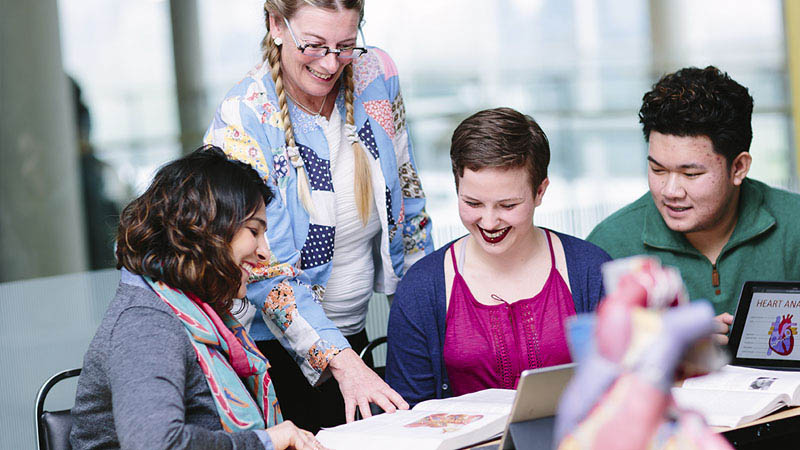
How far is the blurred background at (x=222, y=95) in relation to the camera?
2770mm

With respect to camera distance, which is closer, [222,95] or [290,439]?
[290,439]

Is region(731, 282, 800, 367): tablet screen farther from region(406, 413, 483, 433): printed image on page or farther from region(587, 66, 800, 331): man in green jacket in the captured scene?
region(406, 413, 483, 433): printed image on page

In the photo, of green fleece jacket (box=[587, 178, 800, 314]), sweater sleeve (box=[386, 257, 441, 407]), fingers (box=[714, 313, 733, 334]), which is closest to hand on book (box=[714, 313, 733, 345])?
fingers (box=[714, 313, 733, 334])

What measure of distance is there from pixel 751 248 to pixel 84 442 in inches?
61.4

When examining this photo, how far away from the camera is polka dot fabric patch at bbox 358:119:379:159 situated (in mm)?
1992

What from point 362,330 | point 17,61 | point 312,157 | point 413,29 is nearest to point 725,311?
point 362,330

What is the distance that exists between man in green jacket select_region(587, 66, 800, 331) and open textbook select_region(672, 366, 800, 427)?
0.22 metres

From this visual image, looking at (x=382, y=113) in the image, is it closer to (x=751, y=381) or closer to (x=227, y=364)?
(x=227, y=364)

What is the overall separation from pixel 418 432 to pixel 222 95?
2201mm

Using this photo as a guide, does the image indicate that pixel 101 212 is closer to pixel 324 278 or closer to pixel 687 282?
pixel 324 278

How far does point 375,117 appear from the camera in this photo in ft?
6.61

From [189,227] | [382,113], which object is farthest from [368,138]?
[189,227]

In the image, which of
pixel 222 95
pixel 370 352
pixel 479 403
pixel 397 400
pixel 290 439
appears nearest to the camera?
pixel 290 439

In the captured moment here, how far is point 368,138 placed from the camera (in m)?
2.00
